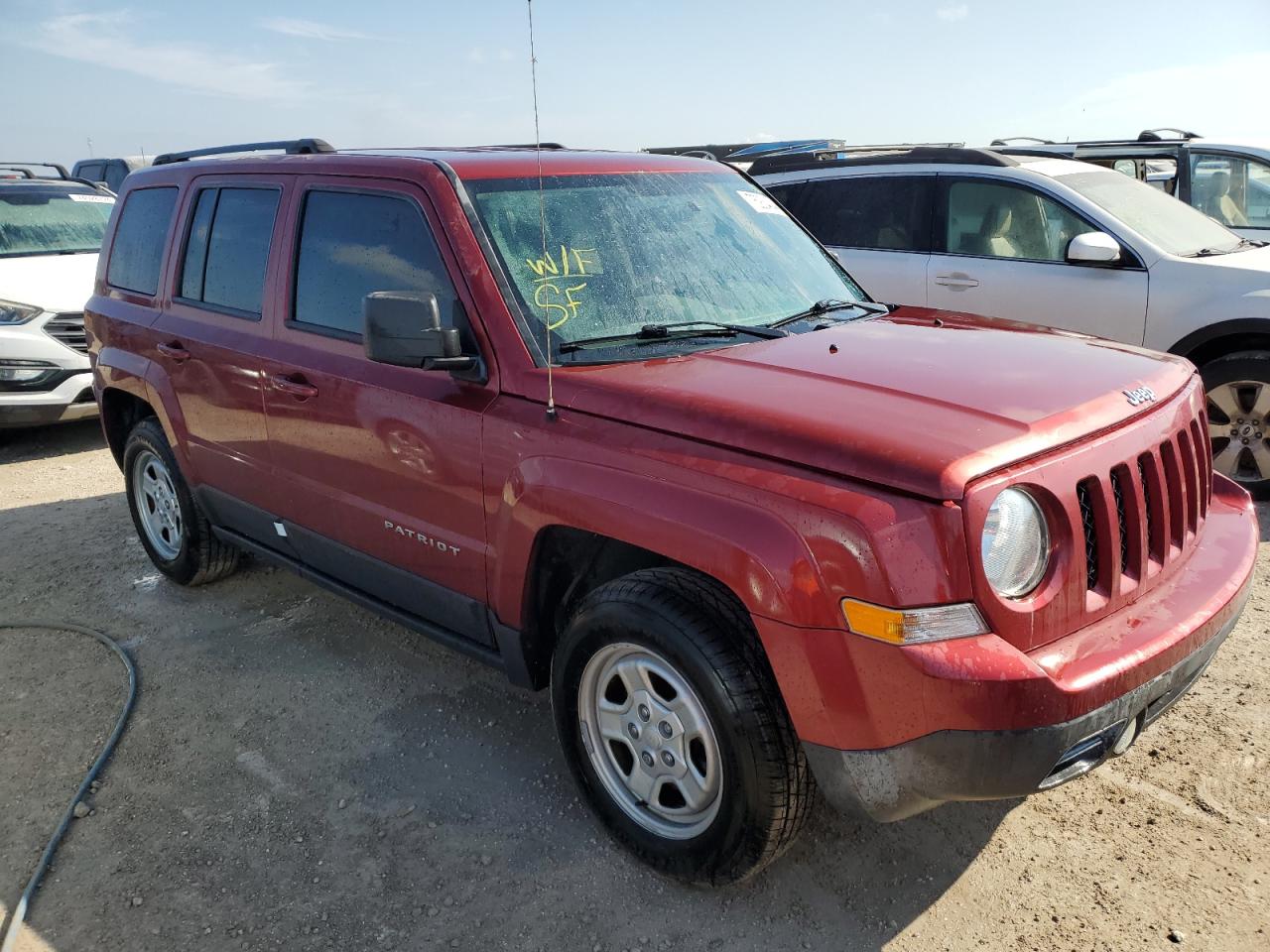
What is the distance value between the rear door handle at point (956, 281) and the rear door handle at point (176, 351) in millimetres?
4490

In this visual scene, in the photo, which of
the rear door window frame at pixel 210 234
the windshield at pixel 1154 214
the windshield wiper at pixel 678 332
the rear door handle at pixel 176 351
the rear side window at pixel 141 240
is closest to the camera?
the windshield wiper at pixel 678 332

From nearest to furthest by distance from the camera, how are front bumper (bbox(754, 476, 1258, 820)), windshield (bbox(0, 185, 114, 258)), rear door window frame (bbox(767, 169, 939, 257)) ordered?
front bumper (bbox(754, 476, 1258, 820))
rear door window frame (bbox(767, 169, 939, 257))
windshield (bbox(0, 185, 114, 258))

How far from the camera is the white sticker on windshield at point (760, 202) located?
3.91 m

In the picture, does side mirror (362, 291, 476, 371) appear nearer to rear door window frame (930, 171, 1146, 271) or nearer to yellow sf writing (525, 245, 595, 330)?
yellow sf writing (525, 245, 595, 330)

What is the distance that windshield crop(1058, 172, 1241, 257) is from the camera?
596 cm

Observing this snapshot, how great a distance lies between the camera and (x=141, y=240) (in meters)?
4.75

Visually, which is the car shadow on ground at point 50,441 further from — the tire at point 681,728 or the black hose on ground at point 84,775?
the tire at point 681,728

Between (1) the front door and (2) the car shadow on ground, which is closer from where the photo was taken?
(1) the front door

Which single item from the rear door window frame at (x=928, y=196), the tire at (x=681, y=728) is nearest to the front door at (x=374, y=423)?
the tire at (x=681, y=728)

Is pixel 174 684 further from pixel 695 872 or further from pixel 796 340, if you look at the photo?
pixel 796 340

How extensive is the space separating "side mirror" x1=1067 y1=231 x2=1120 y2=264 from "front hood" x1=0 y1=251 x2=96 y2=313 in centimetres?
708

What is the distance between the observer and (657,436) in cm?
255

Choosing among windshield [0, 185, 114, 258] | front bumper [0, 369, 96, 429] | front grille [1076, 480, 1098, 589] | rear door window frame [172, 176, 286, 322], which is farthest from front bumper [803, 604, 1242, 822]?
windshield [0, 185, 114, 258]

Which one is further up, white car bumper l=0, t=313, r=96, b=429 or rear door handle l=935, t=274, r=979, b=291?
rear door handle l=935, t=274, r=979, b=291
